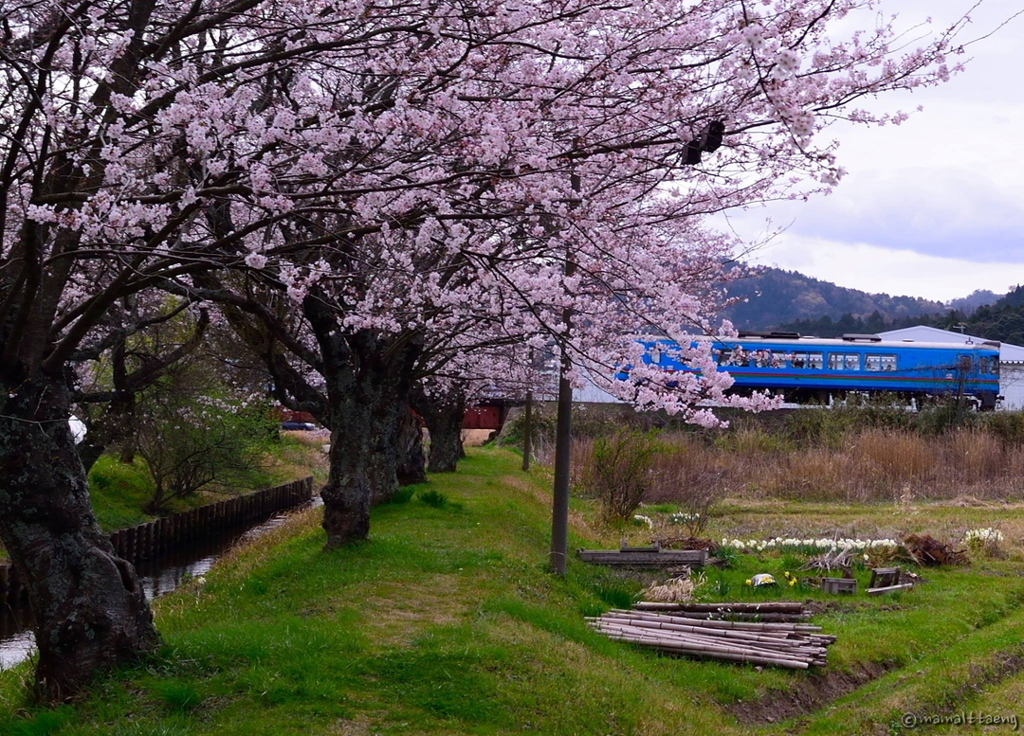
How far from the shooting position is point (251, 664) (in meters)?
6.32

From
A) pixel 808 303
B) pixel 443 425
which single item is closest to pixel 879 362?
pixel 443 425

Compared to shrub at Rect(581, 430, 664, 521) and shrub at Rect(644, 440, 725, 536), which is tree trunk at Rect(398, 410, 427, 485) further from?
shrub at Rect(644, 440, 725, 536)

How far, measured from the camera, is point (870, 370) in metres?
40.9

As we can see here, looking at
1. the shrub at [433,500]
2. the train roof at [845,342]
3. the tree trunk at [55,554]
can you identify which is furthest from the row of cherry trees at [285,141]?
the train roof at [845,342]

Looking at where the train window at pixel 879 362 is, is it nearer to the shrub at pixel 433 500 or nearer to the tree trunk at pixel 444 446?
the tree trunk at pixel 444 446

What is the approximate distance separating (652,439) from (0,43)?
14.4 metres

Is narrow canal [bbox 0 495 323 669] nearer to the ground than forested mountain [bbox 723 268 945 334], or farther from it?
nearer to the ground

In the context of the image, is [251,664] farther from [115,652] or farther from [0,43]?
[0,43]

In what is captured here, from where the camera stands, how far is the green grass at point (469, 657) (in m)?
5.81

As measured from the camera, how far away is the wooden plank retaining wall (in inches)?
629

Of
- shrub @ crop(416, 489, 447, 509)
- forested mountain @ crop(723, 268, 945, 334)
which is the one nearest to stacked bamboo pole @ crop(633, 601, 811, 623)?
shrub @ crop(416, 489, 447, 509)

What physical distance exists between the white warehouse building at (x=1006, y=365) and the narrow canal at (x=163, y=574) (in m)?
27.6

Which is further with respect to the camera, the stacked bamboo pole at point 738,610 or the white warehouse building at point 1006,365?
the white warehouse building at point 1006,365

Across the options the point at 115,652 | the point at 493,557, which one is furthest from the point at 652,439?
the point at 115,652
